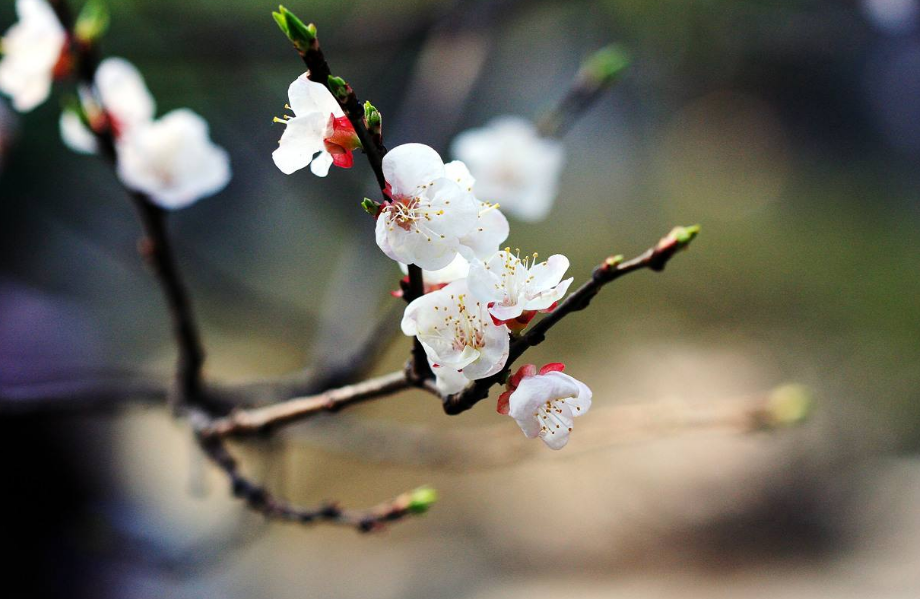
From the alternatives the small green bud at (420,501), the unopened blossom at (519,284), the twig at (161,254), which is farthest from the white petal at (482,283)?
the twig at (161,254)

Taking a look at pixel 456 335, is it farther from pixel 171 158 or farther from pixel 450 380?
pixel 171 158

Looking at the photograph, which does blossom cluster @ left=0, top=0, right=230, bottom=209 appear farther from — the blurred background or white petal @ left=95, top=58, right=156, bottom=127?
the blurred background

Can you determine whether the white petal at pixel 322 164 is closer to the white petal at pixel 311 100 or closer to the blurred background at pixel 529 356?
the white petal at pixel 311 100

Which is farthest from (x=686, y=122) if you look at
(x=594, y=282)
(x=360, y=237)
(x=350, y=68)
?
(x=594, y=282)

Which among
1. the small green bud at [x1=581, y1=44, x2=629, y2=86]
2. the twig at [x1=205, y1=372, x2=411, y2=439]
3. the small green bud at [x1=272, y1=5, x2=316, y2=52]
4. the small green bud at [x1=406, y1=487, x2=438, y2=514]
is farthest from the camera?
the small green bud at [x1=581, y1=44, x2=629, y2=86]

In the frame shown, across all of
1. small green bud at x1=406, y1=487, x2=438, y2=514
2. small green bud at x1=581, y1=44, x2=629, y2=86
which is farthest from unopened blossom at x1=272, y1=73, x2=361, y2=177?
small green bud at x1=581, y1=44, x2=629, y2=86

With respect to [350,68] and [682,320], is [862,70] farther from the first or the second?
[350,68]
